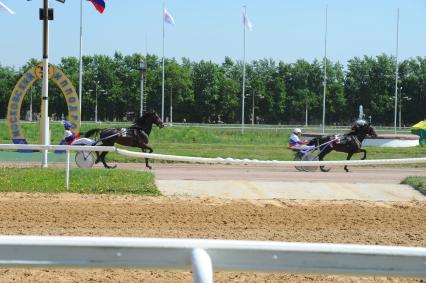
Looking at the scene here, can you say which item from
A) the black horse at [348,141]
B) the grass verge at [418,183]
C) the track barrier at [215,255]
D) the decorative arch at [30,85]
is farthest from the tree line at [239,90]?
the track barrier at [215,255]

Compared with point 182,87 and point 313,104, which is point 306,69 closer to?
point 313,104

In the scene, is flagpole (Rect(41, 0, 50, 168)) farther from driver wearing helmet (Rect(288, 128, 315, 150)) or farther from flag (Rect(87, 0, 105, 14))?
driver wearing helmet (Rect(288, 128, 315, 150))

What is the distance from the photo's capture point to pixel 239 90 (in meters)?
89.1

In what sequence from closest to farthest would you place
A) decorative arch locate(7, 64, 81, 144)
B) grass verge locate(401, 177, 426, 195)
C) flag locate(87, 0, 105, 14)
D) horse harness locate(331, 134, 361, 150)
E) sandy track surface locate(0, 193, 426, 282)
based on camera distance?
1. sandy track surface locate(0, 193, 426, 282)
2. grass verge locate(401, 177, 426, 195)
3. flag locate(87, 0, 105, 14)
4. horse harness locate(331, 134, 361, 150)
5. decorative arch locate(7, 64, 81, 144)

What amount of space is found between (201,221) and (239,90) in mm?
80051

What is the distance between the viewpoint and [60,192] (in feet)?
42.1

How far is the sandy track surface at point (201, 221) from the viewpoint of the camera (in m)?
6.02

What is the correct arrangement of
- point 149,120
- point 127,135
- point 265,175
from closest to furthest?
point 265,175
point 127,135
point 149,120

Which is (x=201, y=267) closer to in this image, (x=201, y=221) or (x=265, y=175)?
(x=201, y=221)

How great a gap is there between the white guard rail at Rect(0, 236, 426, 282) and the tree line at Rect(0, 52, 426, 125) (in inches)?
3074

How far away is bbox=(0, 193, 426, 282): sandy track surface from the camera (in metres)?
6.02

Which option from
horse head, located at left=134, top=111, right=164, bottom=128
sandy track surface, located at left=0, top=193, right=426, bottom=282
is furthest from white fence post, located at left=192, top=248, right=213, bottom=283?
horse head, located at left=134, top=111, right=164, bottom=128

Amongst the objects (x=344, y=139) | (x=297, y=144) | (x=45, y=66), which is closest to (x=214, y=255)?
(x=45, y=66)

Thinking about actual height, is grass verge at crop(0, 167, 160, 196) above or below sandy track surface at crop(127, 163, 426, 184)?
above
